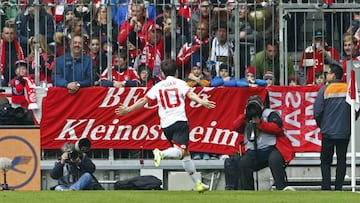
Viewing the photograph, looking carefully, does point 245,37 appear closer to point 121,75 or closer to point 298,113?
point 298,113

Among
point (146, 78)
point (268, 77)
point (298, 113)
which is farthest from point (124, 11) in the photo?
point (298, 113)

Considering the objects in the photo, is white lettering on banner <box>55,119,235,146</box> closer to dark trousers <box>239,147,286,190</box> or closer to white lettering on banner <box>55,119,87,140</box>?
white lettering on banner <box>55,119,87,140</box>

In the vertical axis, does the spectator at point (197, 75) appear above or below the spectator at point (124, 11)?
below

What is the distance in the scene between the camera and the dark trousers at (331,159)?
2178cm

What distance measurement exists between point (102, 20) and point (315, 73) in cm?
395

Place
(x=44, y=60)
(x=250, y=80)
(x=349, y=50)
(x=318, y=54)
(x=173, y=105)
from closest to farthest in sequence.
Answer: (x=173, y=105)
(x=349, y=50)
(x=318, y=54)
(x=250, y=80)
(x=44, y=60)

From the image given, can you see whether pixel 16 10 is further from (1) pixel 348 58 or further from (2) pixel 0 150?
(1) pixel 348 58

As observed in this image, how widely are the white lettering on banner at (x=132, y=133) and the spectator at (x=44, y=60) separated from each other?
0.92 metres

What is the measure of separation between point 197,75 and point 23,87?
10.2 ft

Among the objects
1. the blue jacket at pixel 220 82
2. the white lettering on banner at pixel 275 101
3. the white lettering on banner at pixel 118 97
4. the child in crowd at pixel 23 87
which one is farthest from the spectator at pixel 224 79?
the child in crowd at pixel 23 87

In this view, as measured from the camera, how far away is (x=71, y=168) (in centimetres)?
2156

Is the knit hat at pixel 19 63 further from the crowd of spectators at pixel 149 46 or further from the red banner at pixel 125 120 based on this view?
the red banner at pixel 125 120

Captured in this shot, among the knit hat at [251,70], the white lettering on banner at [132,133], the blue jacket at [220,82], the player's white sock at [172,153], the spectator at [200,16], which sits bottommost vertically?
the white lettering on banner at [132,133]

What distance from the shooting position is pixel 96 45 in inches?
898
